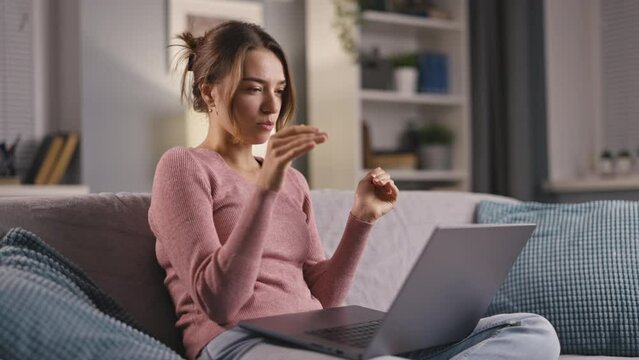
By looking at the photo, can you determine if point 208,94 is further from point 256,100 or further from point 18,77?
point 18,77

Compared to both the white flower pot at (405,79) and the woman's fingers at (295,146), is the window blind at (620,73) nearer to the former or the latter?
Result: the white flower pot at (405,79)

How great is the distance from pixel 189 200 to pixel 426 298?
43 centimetres

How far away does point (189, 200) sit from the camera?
134 centimetres

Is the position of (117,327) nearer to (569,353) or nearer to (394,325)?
(394,325)

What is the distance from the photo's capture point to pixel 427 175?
4.11 metres

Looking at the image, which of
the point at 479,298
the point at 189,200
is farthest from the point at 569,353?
the point at 189,200

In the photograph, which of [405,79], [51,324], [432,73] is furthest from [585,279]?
[432,73]

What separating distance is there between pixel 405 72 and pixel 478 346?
292 cm

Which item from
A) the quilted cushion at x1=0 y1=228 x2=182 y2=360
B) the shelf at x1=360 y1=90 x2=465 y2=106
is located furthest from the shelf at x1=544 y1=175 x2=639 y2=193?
the quilted cushion at x1=0 y1=228 x2=182 y2=360

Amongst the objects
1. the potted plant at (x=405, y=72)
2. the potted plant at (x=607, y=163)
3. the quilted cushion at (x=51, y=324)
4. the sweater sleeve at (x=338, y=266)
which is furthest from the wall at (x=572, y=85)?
the quilted cushion at (x=51, y=324)

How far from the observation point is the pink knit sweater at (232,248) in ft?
4.13

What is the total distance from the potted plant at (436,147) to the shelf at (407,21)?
0.52 metres

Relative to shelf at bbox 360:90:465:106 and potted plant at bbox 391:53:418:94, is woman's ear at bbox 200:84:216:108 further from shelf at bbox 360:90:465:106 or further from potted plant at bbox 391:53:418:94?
potted plant at bbox 391:53:418:94

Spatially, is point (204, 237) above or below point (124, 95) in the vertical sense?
below
